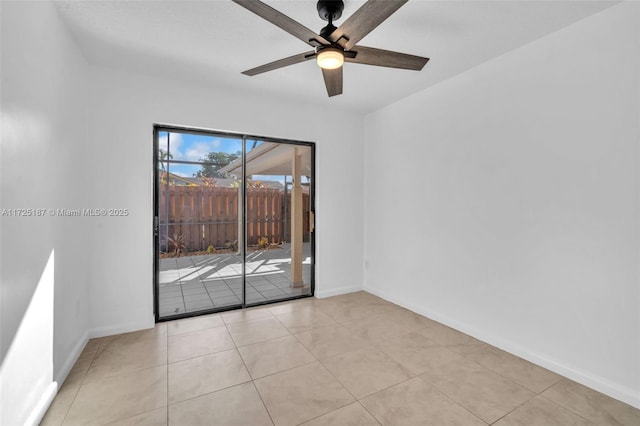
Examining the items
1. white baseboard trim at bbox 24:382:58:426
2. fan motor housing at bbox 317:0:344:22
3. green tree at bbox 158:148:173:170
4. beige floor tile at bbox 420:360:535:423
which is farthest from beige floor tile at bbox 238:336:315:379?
fan motor housing at bbox 317:0:344:22

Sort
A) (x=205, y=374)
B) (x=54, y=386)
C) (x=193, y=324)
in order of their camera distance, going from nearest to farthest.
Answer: (x=54, y=386) → (x=205, y=374) → (x=193, y=324)

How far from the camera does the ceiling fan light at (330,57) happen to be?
1.87m

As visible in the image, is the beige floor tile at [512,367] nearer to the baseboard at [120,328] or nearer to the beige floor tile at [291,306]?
the beige floor tile at [291,306]

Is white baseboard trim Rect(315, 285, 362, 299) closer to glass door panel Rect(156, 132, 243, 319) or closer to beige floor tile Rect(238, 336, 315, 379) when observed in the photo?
glass door panel Rect(156, 132, 243, 319)

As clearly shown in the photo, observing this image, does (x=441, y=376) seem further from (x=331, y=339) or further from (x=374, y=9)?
(x=374, y=9)

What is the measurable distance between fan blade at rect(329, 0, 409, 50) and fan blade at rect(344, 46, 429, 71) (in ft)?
0.47

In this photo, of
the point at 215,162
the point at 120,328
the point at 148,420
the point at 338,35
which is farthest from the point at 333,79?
the point at 120,328

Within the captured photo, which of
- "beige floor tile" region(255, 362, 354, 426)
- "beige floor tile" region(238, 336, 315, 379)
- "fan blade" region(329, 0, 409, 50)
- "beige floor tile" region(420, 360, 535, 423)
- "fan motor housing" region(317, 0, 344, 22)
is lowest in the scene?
"beige floor tile" region(420, 360, 535, 423)

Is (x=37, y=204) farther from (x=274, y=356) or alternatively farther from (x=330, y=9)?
(x=330, y=9)

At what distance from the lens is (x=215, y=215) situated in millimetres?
3662

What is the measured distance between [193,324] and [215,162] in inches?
73.7

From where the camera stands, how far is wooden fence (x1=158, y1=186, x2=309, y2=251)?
3402mm

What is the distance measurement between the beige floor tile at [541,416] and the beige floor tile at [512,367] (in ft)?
0.58

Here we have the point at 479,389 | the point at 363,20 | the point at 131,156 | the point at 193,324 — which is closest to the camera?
the point at 363,20
